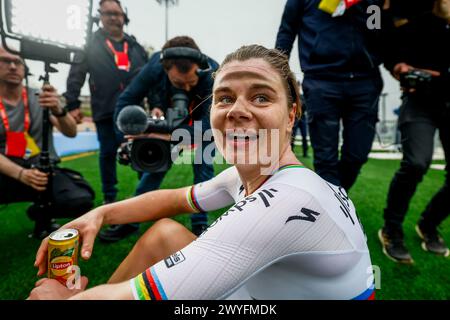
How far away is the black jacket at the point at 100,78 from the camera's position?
2.70 metres

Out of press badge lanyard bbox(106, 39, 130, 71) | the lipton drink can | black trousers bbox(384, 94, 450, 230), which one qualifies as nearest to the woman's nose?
the lipton drink can

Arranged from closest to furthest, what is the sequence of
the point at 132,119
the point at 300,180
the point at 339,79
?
1. the point at 300,180
2. the point at 132,119
3. the point at 339,79

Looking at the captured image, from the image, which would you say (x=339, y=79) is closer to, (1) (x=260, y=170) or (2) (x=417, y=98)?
(2) (x=417, y=98)

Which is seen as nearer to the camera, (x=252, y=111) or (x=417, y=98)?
(x=252, y=111)

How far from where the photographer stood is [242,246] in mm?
609

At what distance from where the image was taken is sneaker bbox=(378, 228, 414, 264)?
175 centimetres

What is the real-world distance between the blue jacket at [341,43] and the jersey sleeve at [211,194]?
1075 millimetres

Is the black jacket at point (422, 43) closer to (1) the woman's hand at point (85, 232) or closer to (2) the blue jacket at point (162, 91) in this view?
(2) the blue jacket at point (162, 91)

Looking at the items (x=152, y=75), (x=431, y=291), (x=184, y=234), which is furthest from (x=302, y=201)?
(x=152, y=75)

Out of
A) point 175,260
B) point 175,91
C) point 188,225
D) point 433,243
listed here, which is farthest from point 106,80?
point 433,243

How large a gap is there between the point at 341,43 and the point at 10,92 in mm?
2407

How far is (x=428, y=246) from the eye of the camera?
6.40 ft

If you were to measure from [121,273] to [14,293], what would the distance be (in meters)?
0.74

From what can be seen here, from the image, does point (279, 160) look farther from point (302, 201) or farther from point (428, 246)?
point (428, 246)
